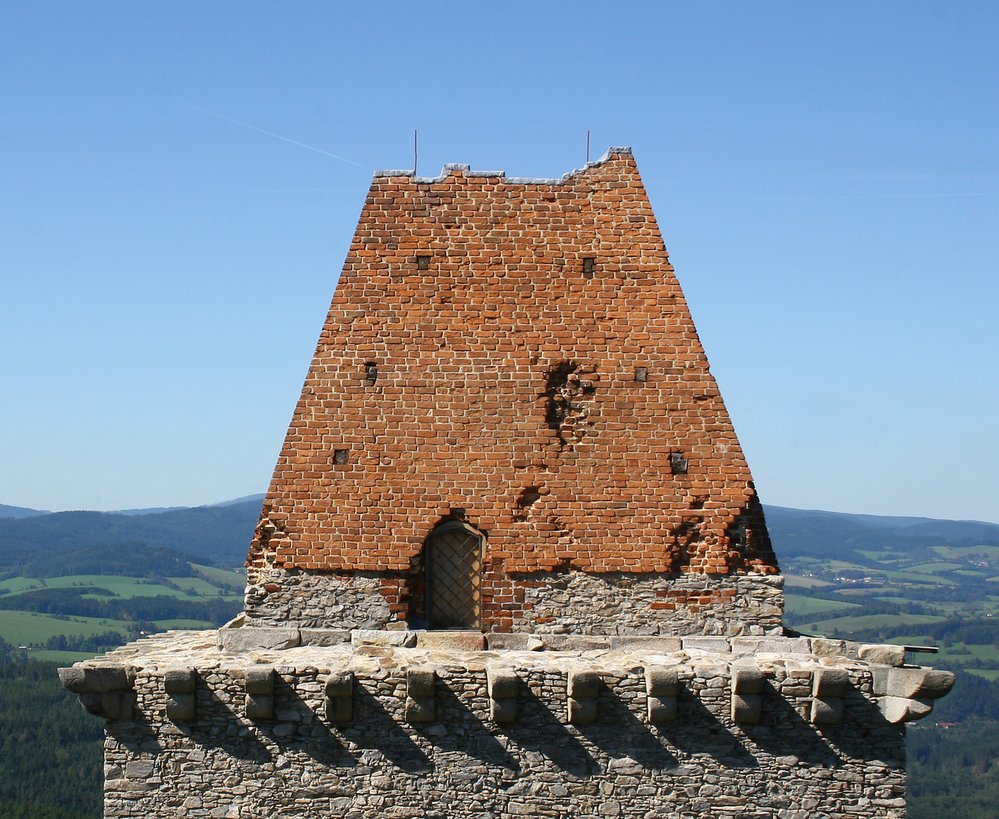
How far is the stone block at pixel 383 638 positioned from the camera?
12.8m

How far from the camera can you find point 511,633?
1278cm

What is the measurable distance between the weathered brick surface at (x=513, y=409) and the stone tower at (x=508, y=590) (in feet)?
0.09

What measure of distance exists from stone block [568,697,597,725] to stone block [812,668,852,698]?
7.63ft

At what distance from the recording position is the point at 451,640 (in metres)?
12.8

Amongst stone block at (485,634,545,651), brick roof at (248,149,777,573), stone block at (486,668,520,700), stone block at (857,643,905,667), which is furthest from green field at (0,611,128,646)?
stone block at (857,643,905,667)

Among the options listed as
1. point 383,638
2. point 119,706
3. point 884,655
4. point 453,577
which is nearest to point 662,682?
point 884,655

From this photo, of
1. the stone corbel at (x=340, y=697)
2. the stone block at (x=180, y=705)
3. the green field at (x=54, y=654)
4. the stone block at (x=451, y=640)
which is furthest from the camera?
the green field at (x=54, y=654)

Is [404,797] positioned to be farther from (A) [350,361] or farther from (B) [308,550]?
(A) [350,361]

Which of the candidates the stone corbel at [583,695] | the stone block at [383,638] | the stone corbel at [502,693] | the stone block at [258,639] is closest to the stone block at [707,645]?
the stone corbel at [583,695]

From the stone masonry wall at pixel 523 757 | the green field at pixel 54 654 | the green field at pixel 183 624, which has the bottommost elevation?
the green field at pixel 54 654

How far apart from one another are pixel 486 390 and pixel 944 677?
5795mm

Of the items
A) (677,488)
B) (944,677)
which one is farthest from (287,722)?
(944,677)

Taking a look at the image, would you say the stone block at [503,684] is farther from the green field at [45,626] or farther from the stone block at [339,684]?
the green field at [45,626]

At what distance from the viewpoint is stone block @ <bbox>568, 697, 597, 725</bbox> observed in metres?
11.7
